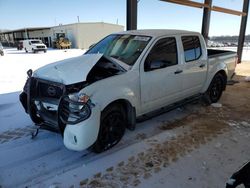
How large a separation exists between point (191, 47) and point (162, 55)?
1052 mm

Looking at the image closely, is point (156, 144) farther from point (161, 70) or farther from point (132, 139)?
point (161, 70)

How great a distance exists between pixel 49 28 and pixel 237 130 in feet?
144

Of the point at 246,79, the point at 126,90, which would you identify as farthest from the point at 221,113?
the point at 246,79

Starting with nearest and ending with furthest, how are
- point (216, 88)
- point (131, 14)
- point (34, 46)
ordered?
point (216, 88)
point (131, 14)
point (34, 46)

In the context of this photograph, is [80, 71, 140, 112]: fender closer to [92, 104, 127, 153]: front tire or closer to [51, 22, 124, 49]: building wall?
[92, 104, 127, 153]: front tire

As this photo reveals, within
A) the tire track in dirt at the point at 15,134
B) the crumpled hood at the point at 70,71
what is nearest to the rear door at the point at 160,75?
the crumpled hood at the point at 70,71

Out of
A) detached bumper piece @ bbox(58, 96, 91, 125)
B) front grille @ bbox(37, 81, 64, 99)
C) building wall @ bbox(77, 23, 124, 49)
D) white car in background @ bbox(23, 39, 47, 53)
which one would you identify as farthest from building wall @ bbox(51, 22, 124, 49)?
detached bumper piece @ bbox(58, 96, 91, 125)

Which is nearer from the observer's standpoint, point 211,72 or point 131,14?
point 211,72

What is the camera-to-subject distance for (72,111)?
276cm

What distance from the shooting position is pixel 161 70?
12.4 feet

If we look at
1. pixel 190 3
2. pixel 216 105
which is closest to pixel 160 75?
pixel 216 105

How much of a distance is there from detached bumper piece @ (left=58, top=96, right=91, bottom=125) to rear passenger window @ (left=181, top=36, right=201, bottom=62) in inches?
99.4

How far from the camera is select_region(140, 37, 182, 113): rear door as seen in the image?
11.8ft

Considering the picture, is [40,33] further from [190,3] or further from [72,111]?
[72,111]
